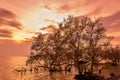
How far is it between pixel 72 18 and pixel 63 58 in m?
24.2

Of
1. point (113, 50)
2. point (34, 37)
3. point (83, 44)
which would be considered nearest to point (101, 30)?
point (83, 44)

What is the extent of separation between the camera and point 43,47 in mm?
96625

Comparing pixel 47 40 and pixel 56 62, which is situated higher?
pixel 47 40

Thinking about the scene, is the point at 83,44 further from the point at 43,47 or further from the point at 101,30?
the point at 43,47

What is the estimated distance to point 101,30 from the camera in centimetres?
7262

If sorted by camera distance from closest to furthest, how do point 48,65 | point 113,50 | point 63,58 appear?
point 63,58 < point 48,65 < point 113,50

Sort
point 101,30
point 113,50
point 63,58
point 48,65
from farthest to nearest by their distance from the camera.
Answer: point 113,50
point 48,65
point 63,58
point 101,30

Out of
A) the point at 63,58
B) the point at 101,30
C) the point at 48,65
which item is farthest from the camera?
the point at 48,65

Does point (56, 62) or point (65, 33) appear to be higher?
point (65, 33)

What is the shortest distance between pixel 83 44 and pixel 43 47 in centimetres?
2617

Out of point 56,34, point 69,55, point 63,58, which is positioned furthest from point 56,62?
point 69,55

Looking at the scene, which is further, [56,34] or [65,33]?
[56,34]

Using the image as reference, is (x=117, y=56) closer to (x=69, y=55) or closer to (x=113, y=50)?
(x=113, y=50)

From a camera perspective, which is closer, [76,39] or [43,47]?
[76,39]
